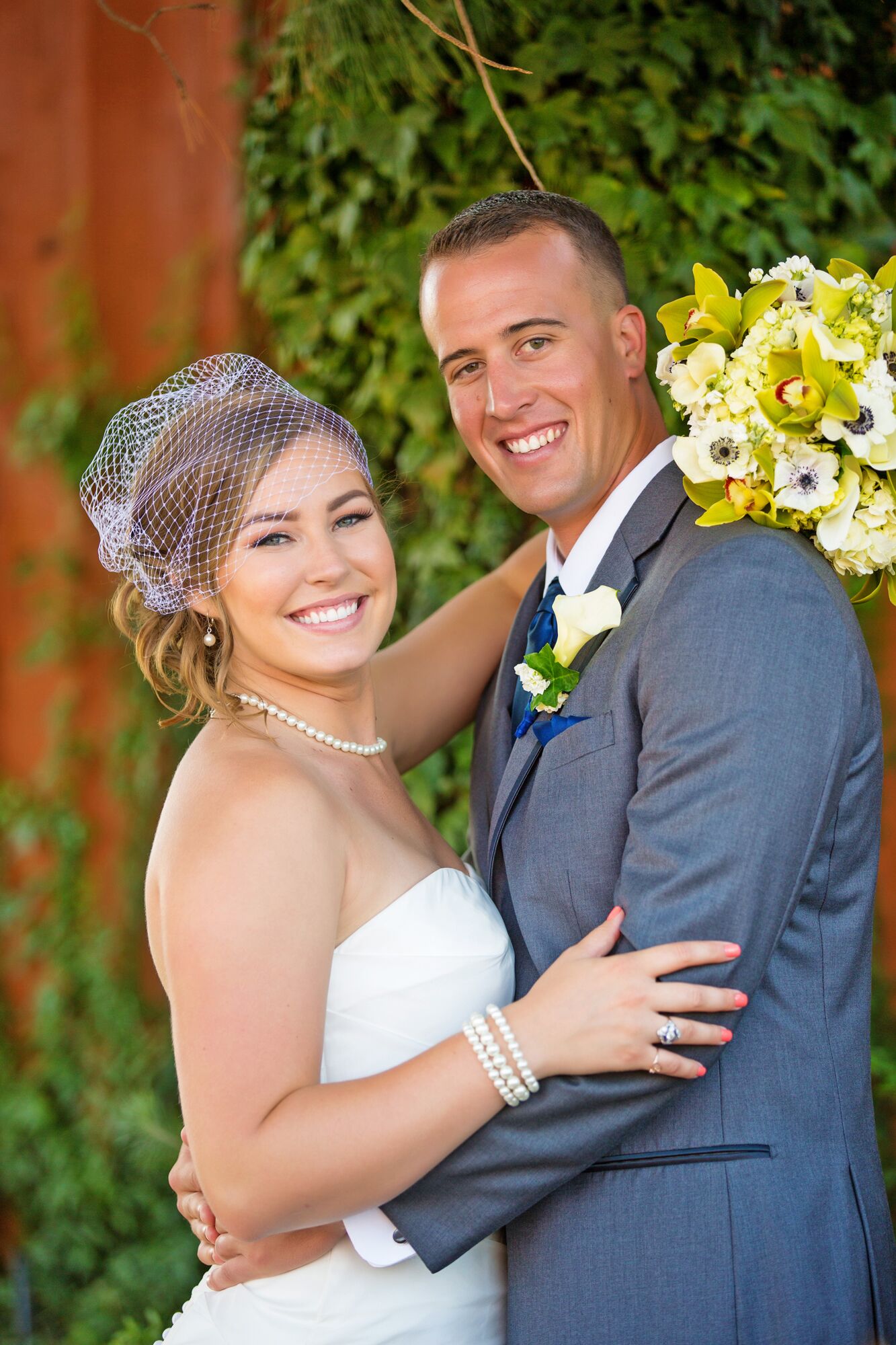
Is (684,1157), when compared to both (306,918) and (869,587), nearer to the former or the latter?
(306,918)

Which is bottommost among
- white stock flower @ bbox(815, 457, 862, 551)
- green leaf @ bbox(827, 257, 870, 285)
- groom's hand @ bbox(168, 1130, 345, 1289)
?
groom's hand @ bbox(168, 1130, 345, 1289)

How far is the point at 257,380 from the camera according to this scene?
2.54 metres

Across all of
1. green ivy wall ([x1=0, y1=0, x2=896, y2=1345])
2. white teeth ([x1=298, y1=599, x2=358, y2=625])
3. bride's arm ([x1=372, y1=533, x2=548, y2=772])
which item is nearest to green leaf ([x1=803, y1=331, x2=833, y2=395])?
white teeth ([x1=298, y1=599, x2=358, y2=625])

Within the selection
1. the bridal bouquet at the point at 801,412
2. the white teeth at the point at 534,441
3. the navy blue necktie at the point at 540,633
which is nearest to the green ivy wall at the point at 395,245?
the white teeth at the point at 534,441

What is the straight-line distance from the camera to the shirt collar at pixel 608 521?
2496mm

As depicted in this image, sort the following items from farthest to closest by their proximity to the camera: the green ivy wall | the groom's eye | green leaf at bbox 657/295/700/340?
the green ivy wall, the groom's eye, green leaf at bbox 657/295/700/340

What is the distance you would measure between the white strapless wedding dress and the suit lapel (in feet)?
0.68

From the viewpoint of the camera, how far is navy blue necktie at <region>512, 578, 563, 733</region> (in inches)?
98.6

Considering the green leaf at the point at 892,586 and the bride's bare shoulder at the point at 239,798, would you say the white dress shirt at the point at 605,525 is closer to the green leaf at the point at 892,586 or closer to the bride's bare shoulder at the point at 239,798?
the green leaf at the point at 892,586

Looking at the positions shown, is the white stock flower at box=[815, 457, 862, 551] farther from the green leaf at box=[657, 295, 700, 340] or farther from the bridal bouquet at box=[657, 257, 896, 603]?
the green leaf at box=[657, 295, 700, 340]

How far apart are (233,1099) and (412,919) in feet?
1.51

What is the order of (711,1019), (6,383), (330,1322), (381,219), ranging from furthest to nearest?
(6,383) < (381,219) < (330,1322) < (711,1019)

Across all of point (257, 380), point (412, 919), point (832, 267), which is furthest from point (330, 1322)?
point (832, 267)

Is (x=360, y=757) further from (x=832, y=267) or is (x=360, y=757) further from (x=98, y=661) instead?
(x=98, y=661)
